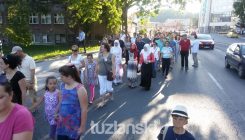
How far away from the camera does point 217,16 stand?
14800 centimetres

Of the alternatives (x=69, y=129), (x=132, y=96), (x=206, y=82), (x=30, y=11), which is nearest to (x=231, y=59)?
(x=206, y=82)

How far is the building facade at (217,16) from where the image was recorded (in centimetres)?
13600

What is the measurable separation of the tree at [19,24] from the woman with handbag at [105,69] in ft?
74.5

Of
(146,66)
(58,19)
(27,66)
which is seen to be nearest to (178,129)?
(27,66)

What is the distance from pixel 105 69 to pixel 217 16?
144m

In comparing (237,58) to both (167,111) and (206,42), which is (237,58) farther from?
(206,42)

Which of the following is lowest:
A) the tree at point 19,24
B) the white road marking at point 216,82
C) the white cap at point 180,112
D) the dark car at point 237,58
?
the white road marking at point 216,82

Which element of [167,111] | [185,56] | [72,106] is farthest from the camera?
[185,56]

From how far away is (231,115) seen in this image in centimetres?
922

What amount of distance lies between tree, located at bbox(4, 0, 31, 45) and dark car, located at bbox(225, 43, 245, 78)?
60.6 ft

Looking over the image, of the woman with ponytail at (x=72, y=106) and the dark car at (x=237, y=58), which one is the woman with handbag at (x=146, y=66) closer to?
the dark car at (x=237, y=58)

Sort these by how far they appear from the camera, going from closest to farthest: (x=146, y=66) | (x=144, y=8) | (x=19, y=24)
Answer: (x=146, y=66) < (x=19, y=24) < (x=144, y=8)

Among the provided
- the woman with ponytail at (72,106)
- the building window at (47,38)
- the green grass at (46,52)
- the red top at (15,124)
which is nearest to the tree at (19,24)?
the green grass at (46,52)

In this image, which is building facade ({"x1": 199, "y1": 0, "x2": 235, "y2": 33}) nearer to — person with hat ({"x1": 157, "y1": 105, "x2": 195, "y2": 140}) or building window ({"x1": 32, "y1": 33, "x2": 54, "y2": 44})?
building window ({"x1": 32, "y1": 33, "x2": 54, "y2": 44})
